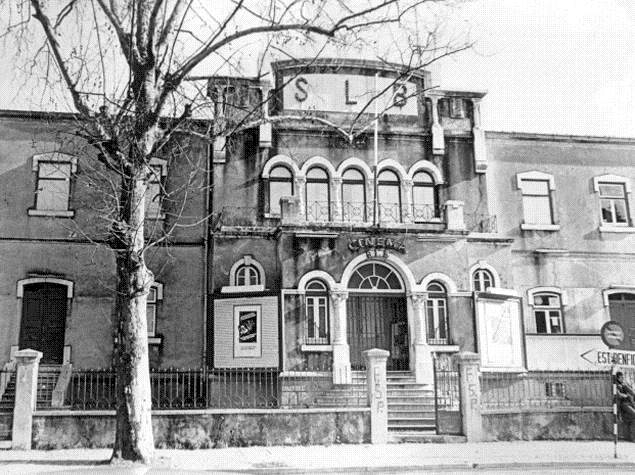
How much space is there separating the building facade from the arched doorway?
0.04m

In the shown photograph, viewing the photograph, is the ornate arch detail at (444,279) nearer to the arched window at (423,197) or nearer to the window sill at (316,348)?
the arched window at (423,197)

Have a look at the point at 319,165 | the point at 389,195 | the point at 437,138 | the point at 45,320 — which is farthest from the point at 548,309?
the point at 45,320

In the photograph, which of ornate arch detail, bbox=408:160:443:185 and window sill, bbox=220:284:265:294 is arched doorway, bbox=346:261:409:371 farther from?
ornate arch detail, bbox=408:160:443:185

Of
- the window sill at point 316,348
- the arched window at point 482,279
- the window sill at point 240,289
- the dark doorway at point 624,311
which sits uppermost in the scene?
the arched window at point 482,279

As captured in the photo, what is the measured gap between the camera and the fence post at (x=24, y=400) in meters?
15.7

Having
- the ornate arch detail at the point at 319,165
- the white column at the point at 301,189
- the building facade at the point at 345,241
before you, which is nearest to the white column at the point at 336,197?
the building facade at the point at 345,241

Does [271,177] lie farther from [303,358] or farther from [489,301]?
[489,301]

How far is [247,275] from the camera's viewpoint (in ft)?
76.3

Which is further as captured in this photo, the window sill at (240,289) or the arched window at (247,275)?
the arched window at (247,275)

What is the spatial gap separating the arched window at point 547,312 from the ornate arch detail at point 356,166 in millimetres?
7016

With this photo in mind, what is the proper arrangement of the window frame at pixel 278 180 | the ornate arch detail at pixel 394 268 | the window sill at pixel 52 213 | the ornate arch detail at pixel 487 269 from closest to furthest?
the ornate arch detail at pixel 394 268, the window sill at pixel 52 213, the window frame at pixel 278 180, the ornate arch detail at pixel 487 269

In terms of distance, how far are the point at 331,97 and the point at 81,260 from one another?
9.52 meters

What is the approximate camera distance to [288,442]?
16.4 meters

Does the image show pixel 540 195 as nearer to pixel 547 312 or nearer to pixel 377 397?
pixel 547 312
